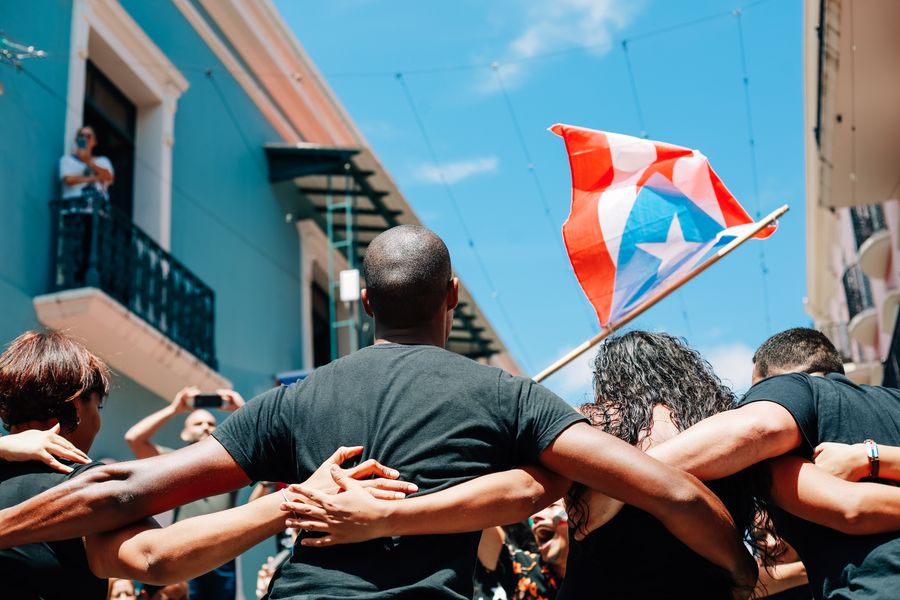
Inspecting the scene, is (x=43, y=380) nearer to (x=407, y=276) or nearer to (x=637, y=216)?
(x=407, y=276)

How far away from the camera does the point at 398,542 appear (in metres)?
2.32

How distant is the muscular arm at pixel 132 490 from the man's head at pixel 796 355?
1611 millimetres

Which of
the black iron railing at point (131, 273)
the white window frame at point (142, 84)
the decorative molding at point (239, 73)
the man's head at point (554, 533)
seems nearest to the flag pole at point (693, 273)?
the man's head at point (554, 533)

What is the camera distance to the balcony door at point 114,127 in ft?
36.7

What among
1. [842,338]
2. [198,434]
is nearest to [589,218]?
[198,434]

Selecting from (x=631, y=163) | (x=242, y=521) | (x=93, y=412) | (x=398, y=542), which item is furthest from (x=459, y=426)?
(x=631, y=163)

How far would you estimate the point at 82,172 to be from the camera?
31.6 ft

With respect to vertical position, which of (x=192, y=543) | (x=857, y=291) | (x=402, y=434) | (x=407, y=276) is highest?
(x=857, y=291)

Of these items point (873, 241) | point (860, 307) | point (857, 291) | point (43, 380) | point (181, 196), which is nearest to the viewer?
point (43, 380)

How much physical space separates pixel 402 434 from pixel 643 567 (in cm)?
75

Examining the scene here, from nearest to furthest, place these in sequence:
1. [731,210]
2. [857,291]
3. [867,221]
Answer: [731,210] < [867,221] < [857,291]

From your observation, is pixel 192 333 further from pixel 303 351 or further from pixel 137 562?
pixel 137 562

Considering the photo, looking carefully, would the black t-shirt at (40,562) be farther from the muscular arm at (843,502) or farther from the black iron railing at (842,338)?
the black iron railing at (842,338)

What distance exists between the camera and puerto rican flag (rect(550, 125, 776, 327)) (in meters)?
5.15
